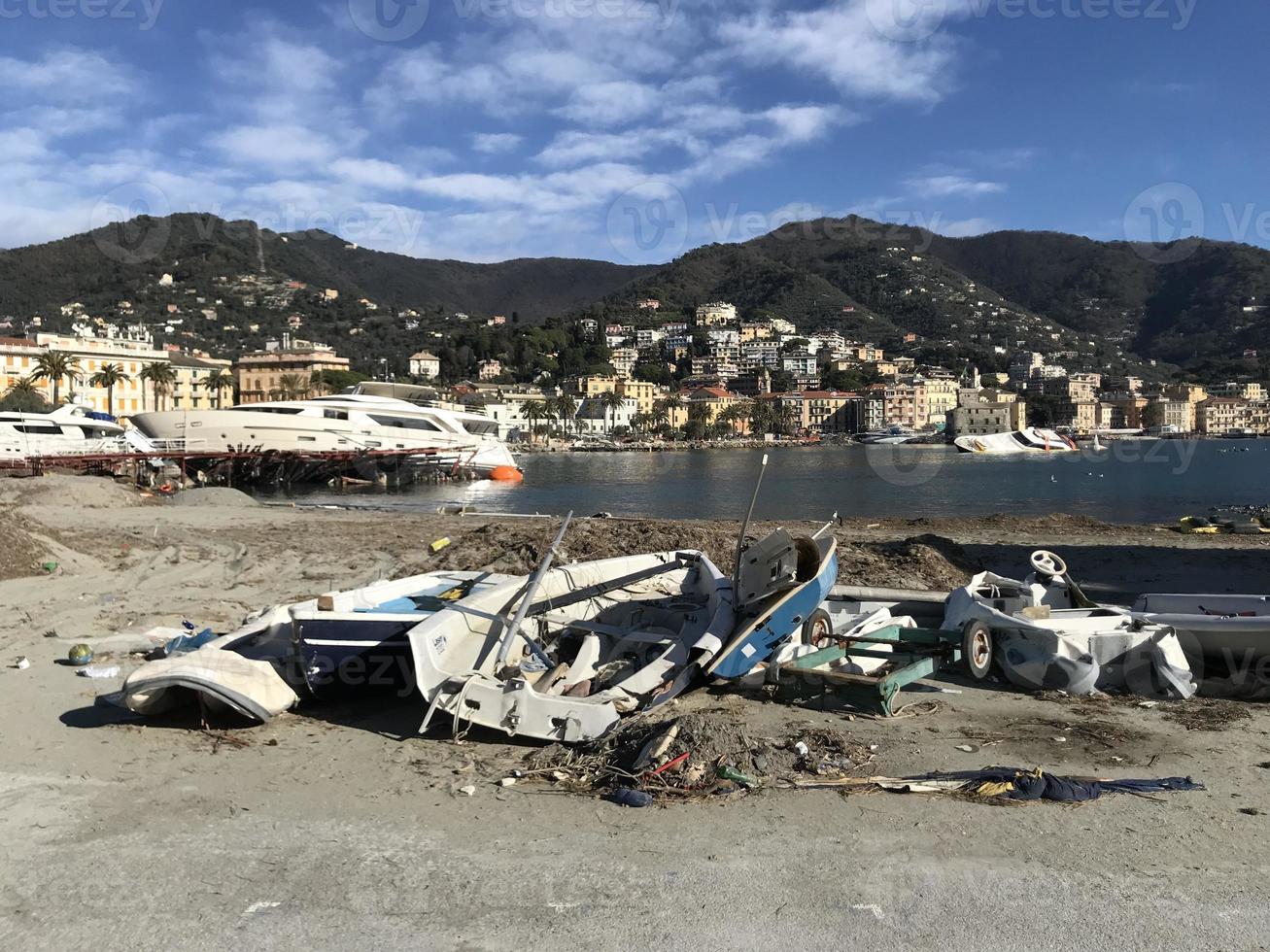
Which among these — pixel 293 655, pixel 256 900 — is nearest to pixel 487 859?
pixel 256 900

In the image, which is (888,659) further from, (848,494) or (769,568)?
(848,494)

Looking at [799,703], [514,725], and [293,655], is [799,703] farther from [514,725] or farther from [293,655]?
[293,655]

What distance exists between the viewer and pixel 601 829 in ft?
16.4

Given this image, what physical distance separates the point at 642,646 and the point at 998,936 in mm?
4467

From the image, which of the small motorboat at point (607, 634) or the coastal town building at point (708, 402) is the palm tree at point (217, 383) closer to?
the coastal town building at point (708, 402)

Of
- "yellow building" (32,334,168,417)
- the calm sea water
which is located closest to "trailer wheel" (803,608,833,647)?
the calm sea water

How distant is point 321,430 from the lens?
1802 inches

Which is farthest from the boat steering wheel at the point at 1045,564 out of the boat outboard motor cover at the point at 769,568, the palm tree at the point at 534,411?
the palm tree at the point at 534,411

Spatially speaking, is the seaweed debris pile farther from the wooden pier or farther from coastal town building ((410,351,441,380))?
coastal town building ((410,351,441,380))

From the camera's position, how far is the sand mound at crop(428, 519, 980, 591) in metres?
13.5

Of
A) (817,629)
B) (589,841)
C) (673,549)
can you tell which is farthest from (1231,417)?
(589,841)

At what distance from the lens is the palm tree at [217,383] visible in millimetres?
95938

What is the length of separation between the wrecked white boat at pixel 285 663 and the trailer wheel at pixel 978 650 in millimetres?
4287

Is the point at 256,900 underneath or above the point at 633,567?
underneath
